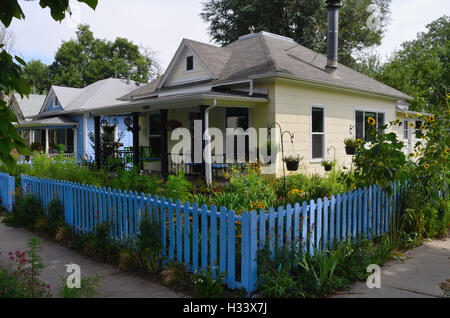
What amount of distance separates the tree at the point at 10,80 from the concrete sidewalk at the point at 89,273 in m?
1.74

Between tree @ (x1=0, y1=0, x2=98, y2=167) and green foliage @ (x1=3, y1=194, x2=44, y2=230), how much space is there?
5.15 m

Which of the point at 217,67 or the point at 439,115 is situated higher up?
the point at 217,67

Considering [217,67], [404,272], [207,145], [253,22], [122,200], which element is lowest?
[404,272]

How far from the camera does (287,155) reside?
36.0 feet

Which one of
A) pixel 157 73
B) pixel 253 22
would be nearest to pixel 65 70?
pixel 157 73

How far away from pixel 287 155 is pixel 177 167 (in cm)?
359

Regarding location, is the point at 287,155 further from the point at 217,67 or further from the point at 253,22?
the point at 253,22

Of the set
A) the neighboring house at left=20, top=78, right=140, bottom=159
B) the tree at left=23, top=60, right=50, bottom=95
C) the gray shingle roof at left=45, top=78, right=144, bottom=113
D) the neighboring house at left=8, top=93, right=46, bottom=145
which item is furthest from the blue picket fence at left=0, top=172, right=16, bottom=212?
the tree at left=23, top=60, right=50, bottom=95

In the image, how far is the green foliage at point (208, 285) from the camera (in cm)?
376

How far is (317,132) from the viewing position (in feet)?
40.1

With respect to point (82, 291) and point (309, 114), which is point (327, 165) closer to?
point (309, 114)

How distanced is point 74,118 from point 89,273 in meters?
21.6

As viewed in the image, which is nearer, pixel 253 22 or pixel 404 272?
pixel 404 272
